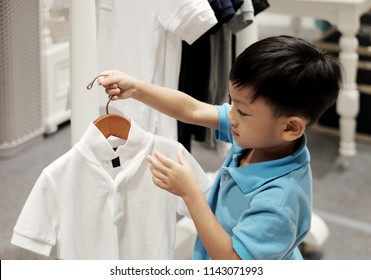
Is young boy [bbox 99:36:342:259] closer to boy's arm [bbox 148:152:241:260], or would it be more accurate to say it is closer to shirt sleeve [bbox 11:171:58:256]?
boy's arm [bbox 148:152:241:260]

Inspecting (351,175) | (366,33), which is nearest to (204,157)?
(351,175)

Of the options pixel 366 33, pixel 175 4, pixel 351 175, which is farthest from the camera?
pixel 366 33

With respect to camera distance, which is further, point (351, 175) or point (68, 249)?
point (351, 175)

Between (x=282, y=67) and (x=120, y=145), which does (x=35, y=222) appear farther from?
(x=282, y=67)

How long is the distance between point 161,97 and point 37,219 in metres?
0.30

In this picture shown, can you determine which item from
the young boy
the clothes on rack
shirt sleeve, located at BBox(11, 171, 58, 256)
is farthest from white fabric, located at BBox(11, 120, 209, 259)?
the clothes on rack

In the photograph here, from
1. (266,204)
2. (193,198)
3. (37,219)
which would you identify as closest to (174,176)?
(193,198)

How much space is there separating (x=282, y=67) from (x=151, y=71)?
495 millimetres

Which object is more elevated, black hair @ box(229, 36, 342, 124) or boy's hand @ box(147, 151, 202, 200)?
black hair @ box(229, 36, 342, 124)

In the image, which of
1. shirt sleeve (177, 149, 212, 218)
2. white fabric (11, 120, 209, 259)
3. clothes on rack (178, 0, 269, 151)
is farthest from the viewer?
clothes on rack (178, 0, 269, 151)

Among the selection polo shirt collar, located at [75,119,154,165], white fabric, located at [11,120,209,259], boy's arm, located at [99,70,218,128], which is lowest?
white fabric, located at [11,120,209,259]

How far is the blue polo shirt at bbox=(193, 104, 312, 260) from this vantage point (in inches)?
36.6

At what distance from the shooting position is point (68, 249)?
1.06m
